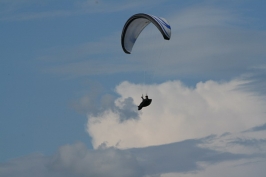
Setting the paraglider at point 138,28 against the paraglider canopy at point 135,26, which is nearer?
the paraglider at point 138,28

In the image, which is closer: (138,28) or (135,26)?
(135,26)

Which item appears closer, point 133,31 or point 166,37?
point 166,37

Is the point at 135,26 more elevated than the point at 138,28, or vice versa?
the point at 138,28

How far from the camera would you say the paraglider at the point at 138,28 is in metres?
134

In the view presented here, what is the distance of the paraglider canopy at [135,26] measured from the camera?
444 feet

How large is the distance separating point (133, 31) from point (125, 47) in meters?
2.22

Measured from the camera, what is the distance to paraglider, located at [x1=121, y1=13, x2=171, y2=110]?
13362 centimetres

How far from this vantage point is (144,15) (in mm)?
136500

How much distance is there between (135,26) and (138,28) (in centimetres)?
74

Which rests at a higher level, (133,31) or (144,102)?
(133,31)

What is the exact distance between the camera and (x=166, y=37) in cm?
13175

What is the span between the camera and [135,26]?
141 metres

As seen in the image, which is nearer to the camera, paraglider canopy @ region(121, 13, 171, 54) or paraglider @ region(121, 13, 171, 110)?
paraglider @ region(121, 13, 171, 110)

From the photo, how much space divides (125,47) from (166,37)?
32.7 ft
